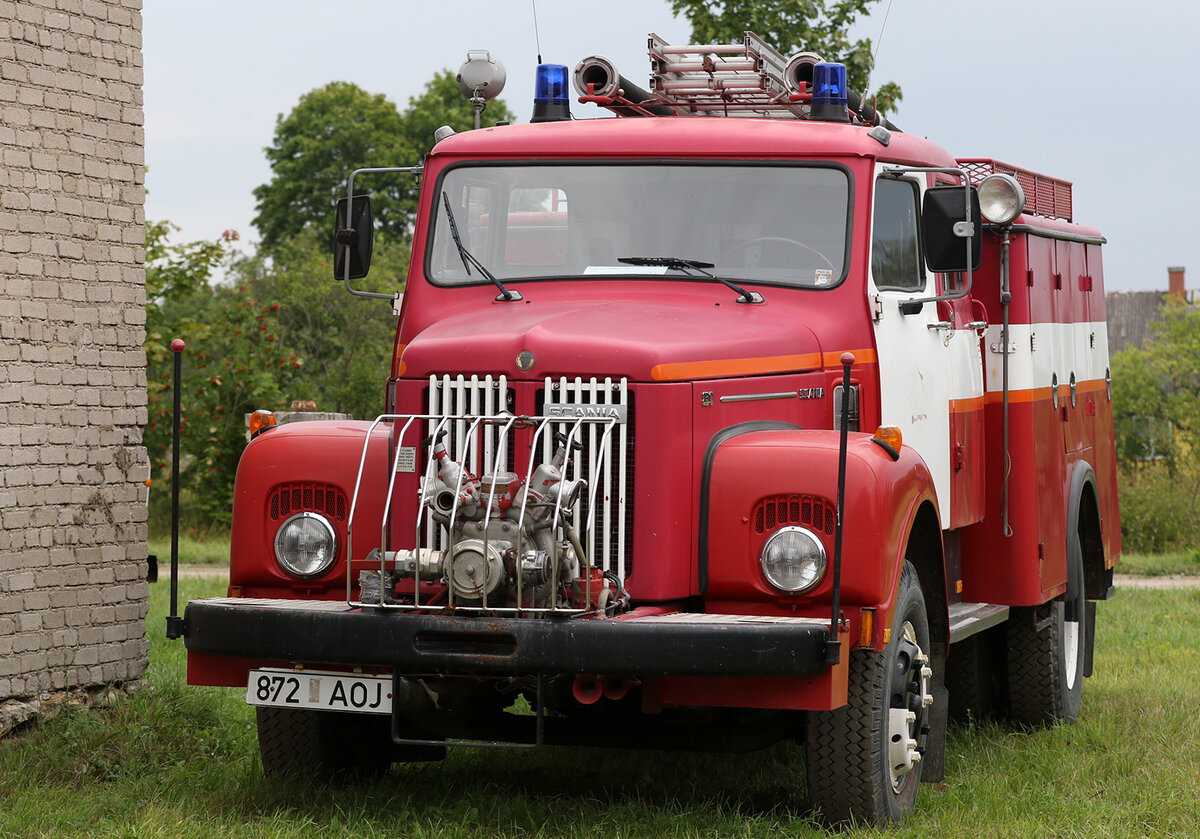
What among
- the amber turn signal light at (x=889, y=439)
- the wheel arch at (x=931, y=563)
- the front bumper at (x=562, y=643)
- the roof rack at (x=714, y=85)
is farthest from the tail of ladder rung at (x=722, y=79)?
the front bumper at (x=562, y=643)

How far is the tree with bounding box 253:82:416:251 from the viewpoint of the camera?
1839 inches

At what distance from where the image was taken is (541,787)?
6828 mm

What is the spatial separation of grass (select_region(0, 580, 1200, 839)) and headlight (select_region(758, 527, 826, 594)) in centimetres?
93

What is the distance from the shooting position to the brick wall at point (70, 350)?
7.58m

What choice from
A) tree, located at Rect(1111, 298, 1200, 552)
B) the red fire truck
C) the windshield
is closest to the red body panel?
the red fire truck

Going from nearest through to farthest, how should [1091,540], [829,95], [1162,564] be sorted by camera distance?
[829,95] → [1091,540] → [1162,564]

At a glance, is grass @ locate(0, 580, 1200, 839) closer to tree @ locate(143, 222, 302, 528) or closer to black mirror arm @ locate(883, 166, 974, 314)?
black mirror arm @ locate(883, 166, 974, 314)

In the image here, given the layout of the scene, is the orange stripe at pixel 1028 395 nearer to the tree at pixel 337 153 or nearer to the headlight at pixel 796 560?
the headlight at pixel 796 560

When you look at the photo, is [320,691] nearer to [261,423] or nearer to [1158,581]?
[261,423]

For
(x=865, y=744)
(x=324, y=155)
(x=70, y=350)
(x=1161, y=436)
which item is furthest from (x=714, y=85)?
(x=324, y=155)

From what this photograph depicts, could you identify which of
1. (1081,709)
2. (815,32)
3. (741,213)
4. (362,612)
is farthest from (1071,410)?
(815,32)

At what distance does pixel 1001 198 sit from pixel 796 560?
3.22 m

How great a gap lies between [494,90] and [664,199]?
170 cm

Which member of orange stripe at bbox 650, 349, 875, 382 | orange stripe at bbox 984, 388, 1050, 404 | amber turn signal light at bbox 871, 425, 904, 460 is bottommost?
amber turn signal light at bbox 871, 425, 904, 460
